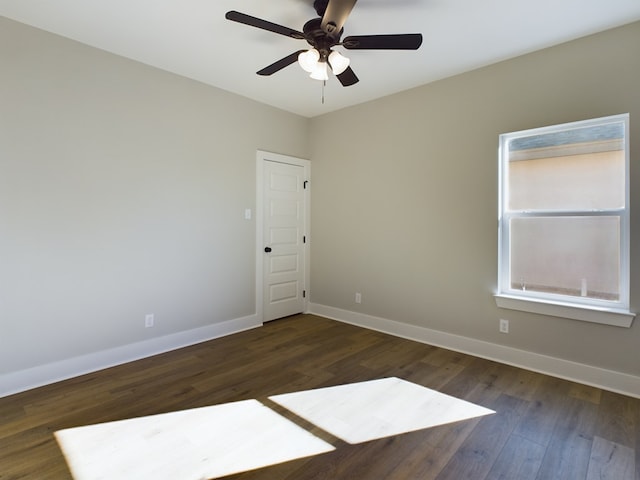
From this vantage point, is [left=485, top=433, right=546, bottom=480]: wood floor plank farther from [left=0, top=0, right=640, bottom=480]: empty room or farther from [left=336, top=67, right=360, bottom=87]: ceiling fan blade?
[left=336, top=67, right=360, bottom=87]: ceiling fan blade

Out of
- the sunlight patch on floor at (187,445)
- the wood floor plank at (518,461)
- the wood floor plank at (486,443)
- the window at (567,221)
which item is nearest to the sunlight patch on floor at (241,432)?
the sunlight patch on floor at (187,445)

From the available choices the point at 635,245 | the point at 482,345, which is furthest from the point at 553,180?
the point at 482,345

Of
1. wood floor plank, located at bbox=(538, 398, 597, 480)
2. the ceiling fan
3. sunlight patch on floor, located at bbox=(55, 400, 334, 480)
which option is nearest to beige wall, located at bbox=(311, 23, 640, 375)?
wood floor plank, located at bbox=(538, 398, 597, 480)

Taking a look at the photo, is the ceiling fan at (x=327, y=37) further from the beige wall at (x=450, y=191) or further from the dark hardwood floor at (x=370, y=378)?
the dark hardwood floor at (x=370, y=378)

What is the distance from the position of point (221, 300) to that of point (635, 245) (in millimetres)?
3832

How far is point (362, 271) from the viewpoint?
420 cm

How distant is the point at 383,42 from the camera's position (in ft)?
6.89

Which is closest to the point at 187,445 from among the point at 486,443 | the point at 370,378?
the point at 370,378

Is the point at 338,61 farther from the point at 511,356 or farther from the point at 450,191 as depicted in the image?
the point at 511,356

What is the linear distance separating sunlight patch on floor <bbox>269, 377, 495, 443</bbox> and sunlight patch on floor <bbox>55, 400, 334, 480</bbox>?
0.18 m

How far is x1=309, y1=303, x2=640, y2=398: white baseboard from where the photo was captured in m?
2.51

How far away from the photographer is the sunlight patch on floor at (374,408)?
2070mm

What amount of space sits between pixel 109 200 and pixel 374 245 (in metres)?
2.85

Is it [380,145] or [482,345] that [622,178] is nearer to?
[482,345]
